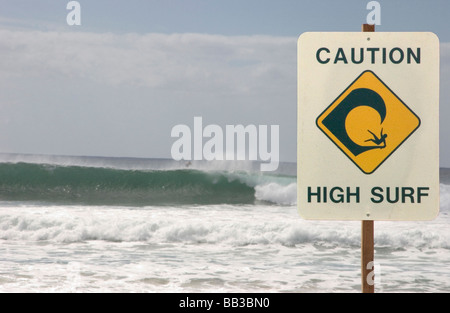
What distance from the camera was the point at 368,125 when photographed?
1.78m

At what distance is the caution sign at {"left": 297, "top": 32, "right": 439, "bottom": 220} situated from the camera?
179 centimetres

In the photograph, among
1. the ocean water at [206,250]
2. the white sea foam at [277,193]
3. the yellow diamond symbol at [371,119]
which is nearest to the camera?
the yellow diamond symbol at [371,119]

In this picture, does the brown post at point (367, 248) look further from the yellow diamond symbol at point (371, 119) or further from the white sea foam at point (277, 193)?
the white sea foam at point (277, 193)

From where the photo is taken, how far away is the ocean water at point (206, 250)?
5.82 meters

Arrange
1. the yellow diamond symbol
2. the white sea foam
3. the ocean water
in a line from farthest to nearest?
the white sea foam
the ocean water
the yellow diamond symbol

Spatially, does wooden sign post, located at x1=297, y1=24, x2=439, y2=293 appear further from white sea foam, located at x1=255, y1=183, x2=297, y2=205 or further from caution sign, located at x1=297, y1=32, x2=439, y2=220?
white sea foam, located at x1=255, y1=183, x2=297, y2=205

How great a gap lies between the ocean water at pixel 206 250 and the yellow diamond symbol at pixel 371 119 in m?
4.07

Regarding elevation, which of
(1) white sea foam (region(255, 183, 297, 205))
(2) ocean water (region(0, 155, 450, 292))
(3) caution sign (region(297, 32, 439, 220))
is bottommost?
(2) ocean water (region(0, 155, 450, 292))

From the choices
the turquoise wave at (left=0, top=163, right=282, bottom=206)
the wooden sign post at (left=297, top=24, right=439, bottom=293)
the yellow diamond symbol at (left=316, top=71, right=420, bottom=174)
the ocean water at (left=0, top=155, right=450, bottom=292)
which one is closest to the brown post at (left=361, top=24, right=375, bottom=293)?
the wooden sign post at (left=297, top=24, right=439, bottom=293)

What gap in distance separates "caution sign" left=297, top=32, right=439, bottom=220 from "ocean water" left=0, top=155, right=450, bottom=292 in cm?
398

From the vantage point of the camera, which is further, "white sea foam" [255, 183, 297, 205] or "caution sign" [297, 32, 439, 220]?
"white sea foam" [255, 183, 297, 205]

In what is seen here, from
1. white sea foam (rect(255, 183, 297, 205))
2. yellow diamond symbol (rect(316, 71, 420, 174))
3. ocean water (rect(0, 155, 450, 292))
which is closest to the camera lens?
yellow diamond symbol (rect(316, 71, 420, 174))

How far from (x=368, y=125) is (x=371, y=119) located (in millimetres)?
25

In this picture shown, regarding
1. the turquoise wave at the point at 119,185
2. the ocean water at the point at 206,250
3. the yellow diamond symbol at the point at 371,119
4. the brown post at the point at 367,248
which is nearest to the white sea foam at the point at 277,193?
the ocean water at the point at 206,250
